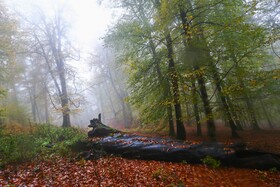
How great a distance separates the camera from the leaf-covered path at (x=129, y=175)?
17.5ft

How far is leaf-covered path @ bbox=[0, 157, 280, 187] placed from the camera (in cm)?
535

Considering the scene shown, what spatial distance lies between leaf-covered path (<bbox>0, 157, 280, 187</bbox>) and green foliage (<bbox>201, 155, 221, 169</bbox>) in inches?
7.3

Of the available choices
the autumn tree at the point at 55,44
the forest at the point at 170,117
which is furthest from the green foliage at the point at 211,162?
the autumn tree at the point at 55,44

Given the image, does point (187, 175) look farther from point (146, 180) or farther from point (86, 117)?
point (86, 117)

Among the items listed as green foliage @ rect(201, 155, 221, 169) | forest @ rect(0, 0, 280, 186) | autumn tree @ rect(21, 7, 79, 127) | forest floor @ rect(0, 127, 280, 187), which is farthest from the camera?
autumn tree @ rect(21, 7, 79, 127)

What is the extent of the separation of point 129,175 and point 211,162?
3.27 m

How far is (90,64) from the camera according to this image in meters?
24.0

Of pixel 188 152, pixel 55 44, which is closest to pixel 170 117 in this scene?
pixel 188 152

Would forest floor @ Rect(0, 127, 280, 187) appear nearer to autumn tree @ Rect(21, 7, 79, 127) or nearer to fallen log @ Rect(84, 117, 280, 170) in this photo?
fallen log @ Rect(84, 117, 280, 170)

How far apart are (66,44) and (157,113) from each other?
13153 mm

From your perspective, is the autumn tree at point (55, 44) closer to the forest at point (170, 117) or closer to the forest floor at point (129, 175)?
the forest at point (170, 117)

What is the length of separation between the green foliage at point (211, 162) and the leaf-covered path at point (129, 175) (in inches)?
7.3

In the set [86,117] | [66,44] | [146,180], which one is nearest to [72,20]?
[66,44]

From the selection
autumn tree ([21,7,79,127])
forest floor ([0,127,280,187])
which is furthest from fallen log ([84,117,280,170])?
autumn tree ([21,7,79,127])
